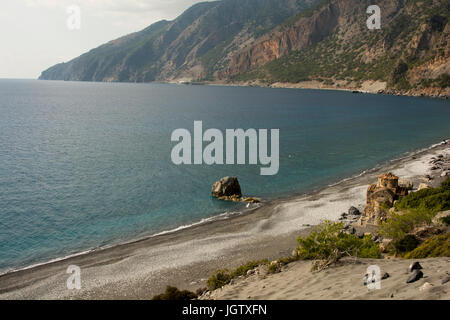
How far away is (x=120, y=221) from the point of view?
30688mm

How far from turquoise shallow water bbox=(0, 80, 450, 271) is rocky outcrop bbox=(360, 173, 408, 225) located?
444 inches

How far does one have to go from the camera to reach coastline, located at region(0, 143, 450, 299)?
19.8 meters

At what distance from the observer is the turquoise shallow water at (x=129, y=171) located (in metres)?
28.9

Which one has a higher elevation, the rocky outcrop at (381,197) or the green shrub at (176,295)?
the rocky outcrop at (381,197)

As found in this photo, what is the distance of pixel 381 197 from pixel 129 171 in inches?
1256

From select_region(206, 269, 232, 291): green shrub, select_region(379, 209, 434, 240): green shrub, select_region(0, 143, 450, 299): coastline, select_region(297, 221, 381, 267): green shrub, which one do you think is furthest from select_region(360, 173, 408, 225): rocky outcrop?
select_region(206, 269, 232, 291): green shrub

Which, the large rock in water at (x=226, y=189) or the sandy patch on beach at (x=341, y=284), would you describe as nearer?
the sandy patch on beach at (x=341, y=284)

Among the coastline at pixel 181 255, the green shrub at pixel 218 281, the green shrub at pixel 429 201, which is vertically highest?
the green shrub at pixel 429 201

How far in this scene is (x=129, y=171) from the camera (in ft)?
149

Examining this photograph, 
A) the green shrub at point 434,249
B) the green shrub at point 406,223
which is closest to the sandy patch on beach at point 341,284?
the green shrub at point 434,249

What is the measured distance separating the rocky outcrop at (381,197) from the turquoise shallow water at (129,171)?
11.3 m

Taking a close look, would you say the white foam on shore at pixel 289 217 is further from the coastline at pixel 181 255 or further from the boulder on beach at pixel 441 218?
the boulder on beach at pixel 441 218

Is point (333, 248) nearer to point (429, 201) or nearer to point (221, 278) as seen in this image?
point (221, 278)
